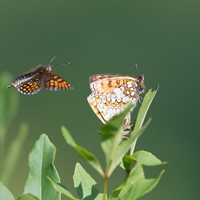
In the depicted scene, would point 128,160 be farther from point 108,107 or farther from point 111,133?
point 108,107

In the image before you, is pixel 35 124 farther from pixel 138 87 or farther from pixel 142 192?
pixel 142 192

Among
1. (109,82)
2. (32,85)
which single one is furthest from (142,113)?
(109,82)

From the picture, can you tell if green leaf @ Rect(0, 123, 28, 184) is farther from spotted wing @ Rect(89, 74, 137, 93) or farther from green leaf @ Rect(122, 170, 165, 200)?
spotted wing @ Rect(89, 74, 137, 93)

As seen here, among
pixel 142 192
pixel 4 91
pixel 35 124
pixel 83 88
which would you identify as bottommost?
pixel 35 124

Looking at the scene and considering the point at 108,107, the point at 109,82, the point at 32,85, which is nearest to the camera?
the point at 108,107

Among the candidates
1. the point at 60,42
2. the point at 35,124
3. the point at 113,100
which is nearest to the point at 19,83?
the point at 113,100

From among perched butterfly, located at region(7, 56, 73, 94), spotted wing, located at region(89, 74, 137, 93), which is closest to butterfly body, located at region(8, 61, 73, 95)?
perched butterfly, located at region(7, 56, 73, 94)

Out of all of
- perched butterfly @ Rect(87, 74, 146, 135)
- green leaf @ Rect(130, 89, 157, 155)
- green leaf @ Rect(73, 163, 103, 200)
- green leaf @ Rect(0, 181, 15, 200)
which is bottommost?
green leaf @ Rect(73, 163, 103, 200)
